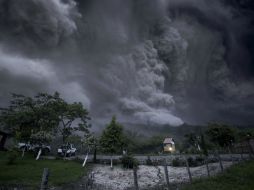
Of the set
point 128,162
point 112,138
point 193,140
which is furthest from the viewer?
point 193,140

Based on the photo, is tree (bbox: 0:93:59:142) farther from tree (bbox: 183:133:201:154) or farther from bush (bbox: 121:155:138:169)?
tree (bbox: 183:133:201:154)

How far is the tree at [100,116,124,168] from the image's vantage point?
48531 millimetres

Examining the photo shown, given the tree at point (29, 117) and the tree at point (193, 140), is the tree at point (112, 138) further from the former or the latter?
the tree at point (193, 140)

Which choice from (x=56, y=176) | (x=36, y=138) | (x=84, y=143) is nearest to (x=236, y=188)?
(x=56, y=176)

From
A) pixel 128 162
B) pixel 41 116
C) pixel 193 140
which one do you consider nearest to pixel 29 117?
pixel 41 116

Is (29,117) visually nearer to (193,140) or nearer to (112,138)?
(112,138)

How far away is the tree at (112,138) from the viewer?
48531 mm

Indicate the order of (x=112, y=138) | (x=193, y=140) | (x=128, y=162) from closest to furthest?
(x=128, y=162) < (x=112, y=138) < (x=193, y=140)

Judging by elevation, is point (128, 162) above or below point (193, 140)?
below

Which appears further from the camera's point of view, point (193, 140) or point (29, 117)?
point (193, 140)

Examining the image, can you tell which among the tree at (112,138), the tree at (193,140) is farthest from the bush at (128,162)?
the tree at (193,140)

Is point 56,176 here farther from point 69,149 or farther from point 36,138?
point 69,149

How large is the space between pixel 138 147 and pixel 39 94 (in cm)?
7480

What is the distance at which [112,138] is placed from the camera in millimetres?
49875
